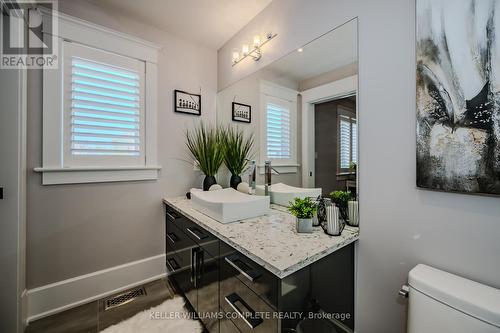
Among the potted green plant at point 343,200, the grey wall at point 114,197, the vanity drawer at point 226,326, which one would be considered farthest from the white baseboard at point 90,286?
the potted green plant at point 343,200

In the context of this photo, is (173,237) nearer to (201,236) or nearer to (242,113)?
(201,236)

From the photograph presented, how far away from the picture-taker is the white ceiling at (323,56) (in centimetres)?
123

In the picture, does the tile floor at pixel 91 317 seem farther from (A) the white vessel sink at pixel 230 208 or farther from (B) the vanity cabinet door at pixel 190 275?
(A) the white vessel sink at pixel 230 208

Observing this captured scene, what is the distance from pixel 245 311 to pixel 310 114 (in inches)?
50.0

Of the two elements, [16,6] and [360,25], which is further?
[16,6]

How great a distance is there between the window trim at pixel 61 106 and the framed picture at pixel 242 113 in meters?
0.79

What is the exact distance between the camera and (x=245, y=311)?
1008mm

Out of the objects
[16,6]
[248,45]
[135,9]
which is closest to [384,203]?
[248,45]

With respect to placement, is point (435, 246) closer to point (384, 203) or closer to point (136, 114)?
point (384, 203)

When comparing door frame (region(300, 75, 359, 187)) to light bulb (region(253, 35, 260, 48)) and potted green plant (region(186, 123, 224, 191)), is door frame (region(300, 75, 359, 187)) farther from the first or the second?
potted green plant (region(186, 123, 224, 191))

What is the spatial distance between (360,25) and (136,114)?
1884mm

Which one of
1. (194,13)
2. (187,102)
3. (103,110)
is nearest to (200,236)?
(103,110)

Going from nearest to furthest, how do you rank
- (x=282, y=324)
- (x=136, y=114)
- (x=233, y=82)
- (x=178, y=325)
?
(x=282, y=324) → (x=178, y=325) → (x=136, y=114) → (x=233, y=82)

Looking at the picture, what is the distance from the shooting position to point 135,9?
1836mm
